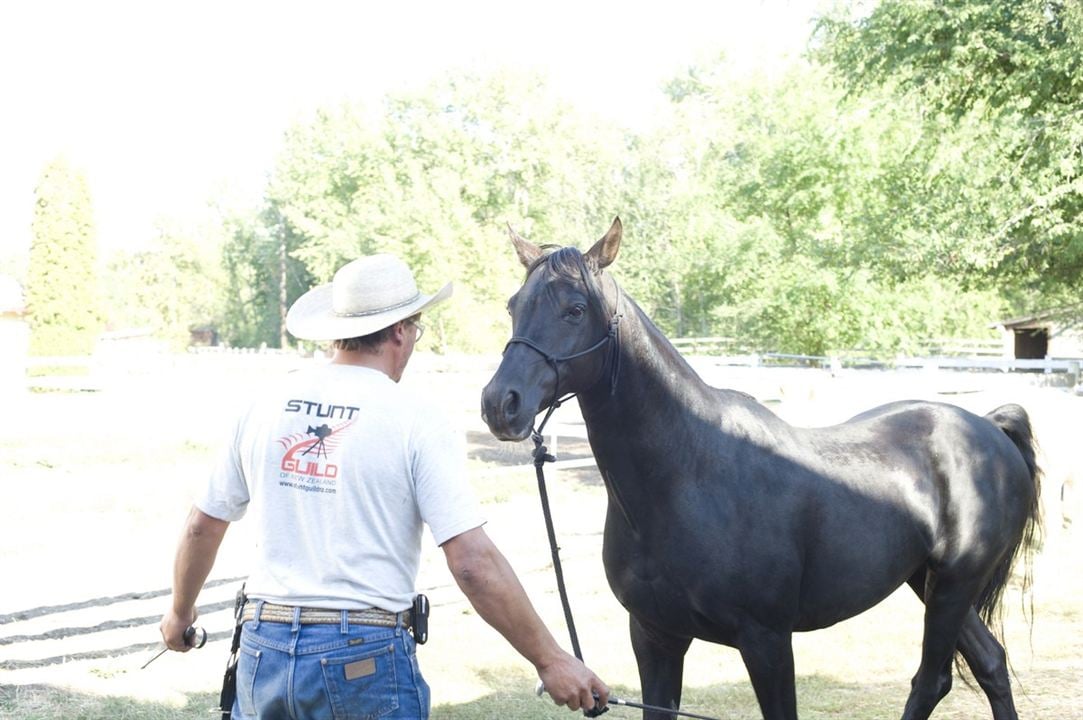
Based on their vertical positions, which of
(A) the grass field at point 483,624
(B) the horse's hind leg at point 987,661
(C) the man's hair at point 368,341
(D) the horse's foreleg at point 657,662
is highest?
(C) the man's hair at point 368,341

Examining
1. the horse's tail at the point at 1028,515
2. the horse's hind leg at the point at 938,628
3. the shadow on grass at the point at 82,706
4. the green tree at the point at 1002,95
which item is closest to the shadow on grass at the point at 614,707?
the shadow on grass at the point at 82,706

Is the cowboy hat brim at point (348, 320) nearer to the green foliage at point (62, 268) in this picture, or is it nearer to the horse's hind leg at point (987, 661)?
the horse's hind leg at point (987, 661)

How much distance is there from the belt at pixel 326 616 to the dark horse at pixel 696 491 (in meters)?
0.88

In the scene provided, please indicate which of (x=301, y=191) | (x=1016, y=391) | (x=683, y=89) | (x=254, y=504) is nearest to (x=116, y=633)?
(x=254, y=504)

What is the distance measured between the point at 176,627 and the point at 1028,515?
3816 millimetres

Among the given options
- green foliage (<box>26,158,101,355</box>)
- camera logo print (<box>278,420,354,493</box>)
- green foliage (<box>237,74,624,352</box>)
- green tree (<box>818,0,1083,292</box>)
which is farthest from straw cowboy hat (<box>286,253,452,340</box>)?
green foliage (<box>26,158,101,355</box>)

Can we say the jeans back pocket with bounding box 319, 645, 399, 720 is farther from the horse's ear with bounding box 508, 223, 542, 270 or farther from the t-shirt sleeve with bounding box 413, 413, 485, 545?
the horse's ear with bounding box 508, 223, 542, 270

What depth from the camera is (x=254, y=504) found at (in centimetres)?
242

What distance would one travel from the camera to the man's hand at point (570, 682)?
229 centimetres

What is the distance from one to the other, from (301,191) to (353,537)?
56379 mm

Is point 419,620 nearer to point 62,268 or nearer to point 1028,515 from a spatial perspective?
point 1028,515

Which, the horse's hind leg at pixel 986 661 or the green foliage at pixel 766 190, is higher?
the green foliage at pixel 766 190

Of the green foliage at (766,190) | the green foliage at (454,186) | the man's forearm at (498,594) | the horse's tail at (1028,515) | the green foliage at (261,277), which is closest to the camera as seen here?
the man's forearm at (498,594)

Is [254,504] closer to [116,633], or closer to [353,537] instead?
[353,537]
